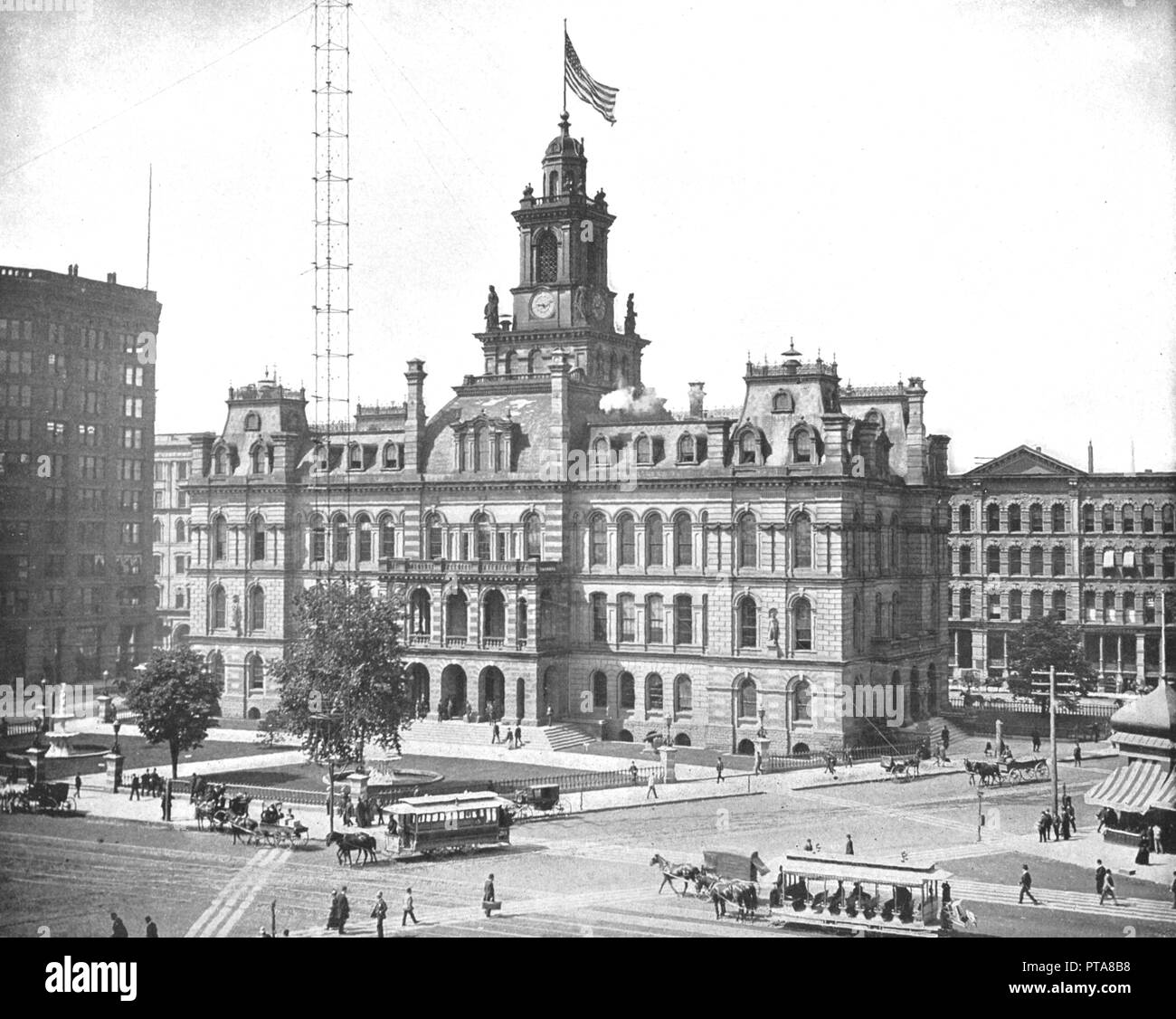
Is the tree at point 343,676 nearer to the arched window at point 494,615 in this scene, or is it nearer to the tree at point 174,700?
the tree at point 174,700

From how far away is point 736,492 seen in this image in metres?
67.1

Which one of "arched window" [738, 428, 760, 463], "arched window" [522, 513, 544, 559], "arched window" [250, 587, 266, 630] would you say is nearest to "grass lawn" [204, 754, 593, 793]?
"arched window" [522, 513, 544, 559]

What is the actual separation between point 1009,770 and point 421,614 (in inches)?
1185

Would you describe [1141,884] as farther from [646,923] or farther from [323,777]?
[323,777]

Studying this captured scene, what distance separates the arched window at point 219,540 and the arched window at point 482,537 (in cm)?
1590

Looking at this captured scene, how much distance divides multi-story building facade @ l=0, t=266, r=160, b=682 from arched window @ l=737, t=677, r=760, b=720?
40.9m

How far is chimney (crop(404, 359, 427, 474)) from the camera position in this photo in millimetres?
74812

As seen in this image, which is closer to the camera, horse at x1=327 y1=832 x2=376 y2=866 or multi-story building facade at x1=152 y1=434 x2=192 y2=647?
horse at x1=327 y1=832 x2=376 y2=866

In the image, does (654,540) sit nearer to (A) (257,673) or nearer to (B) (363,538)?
(B) (363,538)

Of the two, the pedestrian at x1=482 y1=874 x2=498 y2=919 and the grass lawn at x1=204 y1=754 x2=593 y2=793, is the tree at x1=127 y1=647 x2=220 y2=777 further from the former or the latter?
the pedestrian at x1=482 y1=874 x2=498 y2=919

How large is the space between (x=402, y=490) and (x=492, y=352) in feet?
46.3
